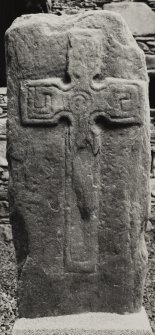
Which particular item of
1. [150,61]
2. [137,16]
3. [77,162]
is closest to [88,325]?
[77,162]

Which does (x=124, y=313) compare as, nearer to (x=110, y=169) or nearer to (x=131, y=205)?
(x=131, y=205)

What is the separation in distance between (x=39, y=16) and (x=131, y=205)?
1063 millimetres

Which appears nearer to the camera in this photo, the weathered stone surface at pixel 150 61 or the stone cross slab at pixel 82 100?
the stone cross slab at pixel 82 100

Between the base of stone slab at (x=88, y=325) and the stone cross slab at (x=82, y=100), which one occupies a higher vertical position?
the stone cross slab at (x=82, y=100)

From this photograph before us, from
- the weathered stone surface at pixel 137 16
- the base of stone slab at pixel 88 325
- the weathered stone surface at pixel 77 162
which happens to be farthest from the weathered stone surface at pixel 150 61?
the base of stone slab at pixel 88 325

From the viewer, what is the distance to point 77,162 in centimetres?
271

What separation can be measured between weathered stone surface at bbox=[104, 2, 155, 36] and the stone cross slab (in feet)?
13.2

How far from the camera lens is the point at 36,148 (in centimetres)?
271

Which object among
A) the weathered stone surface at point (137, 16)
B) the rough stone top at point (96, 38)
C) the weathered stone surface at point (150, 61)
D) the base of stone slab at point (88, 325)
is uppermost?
the rough stone top at point (96, 38)

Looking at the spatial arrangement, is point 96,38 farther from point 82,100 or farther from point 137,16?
point 137,16

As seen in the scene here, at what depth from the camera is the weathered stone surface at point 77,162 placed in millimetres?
2633

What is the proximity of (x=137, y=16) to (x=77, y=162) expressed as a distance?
4226 millimetres

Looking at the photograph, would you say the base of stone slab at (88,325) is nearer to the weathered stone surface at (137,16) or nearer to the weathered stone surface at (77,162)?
the weathered stone surface at (77,162)

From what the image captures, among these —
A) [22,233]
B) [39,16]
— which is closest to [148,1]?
[39,16]
